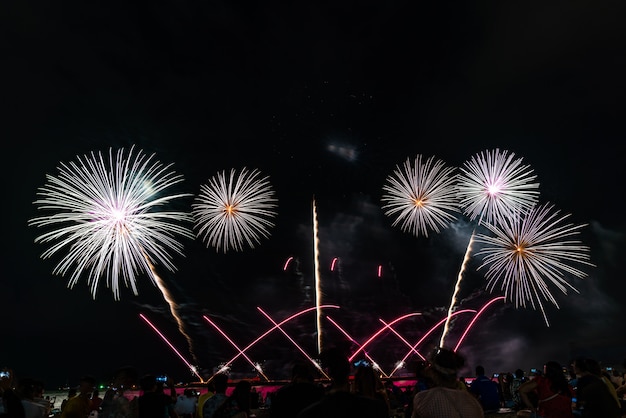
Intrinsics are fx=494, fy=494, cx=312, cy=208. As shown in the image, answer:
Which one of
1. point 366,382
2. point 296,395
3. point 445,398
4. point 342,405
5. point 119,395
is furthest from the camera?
point 119,395

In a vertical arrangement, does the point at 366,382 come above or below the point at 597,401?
above

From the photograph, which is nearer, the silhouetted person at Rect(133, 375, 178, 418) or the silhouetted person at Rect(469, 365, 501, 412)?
the silhouetted person at Rect(133, 375, 178, 418)

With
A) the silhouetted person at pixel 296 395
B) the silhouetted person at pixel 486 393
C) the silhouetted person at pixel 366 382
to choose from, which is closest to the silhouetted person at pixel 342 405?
the silhouetted person at pixel 296 395

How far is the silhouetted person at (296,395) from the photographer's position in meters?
5.83

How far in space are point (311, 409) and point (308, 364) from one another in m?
2.10

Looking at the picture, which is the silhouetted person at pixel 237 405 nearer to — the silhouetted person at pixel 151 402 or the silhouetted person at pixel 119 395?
the silhouetted person at pixel 151 402

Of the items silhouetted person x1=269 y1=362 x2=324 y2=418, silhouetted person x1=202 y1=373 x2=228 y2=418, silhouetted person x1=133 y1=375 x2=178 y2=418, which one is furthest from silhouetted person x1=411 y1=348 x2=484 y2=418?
silhouetted person x1=133 y1=375 x2=178 y2=418

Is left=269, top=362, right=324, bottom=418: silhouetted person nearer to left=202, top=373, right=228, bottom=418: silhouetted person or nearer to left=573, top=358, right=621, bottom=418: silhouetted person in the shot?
left=202, top=373, right=228, bottom=418: silhouetted person

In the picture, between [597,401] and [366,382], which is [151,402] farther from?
[597,401]

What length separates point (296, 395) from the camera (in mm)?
5965

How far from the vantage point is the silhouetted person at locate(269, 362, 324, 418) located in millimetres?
5832

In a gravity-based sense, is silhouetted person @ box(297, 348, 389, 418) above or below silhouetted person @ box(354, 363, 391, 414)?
below

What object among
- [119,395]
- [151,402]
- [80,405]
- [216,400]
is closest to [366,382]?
[216,400]

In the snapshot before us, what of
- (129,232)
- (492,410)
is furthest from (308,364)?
(129,232)
